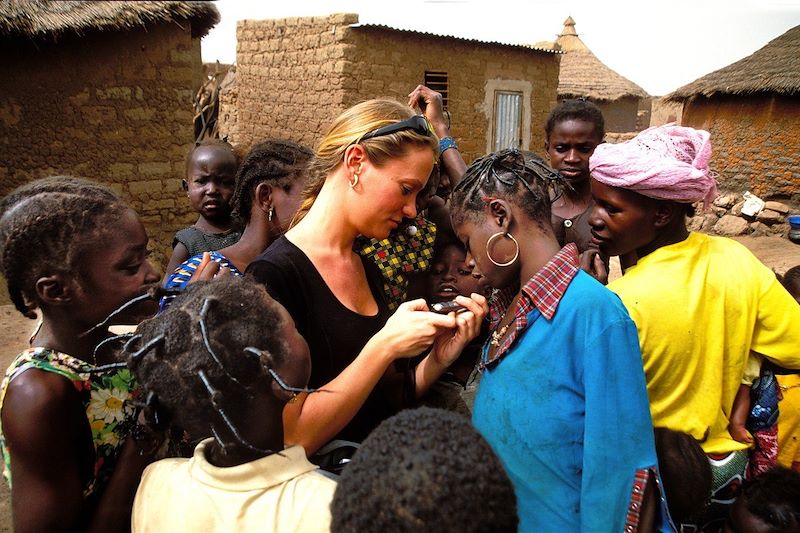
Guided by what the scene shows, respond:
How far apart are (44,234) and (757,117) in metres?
14.1

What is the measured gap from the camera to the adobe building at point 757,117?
11.9 meters

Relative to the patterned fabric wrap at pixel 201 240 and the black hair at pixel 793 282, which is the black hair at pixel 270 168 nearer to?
the patterned fabric wrap at pixel 201 240

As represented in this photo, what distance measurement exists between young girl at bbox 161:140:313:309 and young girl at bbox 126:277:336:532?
4.26 feet

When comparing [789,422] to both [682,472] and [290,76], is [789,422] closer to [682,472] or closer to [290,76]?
[682,472]

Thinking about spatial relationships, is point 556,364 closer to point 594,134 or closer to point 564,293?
point 564,293

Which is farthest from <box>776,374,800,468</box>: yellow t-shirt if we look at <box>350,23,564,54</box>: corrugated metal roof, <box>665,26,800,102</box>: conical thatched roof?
<box>665,26,800,102</box>: conical thatched roof

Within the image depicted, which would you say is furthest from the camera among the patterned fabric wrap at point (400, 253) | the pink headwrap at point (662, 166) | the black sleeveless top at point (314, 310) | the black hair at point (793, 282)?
the black hair at point (793, 282)

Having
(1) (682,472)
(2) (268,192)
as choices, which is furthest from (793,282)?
(2) (268,192)

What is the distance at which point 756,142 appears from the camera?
12.4 meters

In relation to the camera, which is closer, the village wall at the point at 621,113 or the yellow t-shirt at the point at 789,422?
the yellow t-shirt at the point at 789,422

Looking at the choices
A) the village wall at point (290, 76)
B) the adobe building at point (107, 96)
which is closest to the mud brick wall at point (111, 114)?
the adobe building at point (107, 96)

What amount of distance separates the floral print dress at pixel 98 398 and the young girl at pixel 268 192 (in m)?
1.03

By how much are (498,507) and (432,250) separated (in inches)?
66.1

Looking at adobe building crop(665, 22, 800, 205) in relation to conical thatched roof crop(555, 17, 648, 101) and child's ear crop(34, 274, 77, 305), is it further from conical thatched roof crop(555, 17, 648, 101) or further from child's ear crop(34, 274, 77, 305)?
child's ear crop(34, 274, 77, 305)
